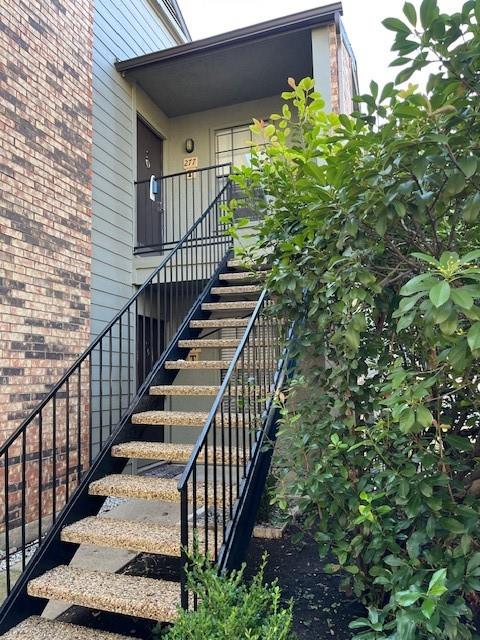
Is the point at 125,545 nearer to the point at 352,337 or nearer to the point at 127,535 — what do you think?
the point at 127,535

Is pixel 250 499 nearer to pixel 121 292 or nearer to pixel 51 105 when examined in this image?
pixel 121 292

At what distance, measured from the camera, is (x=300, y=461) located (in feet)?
7.82

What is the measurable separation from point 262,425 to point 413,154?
176 centimetres

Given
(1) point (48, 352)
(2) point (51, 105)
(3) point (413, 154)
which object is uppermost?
(2) point (51, 105)

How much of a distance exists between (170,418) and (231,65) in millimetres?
4938

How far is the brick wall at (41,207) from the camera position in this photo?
3977 millimetres

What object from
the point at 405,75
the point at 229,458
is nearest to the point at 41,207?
the point at 229,458

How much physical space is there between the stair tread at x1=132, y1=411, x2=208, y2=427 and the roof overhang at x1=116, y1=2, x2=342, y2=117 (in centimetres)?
455

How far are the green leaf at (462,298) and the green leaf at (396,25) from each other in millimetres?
951

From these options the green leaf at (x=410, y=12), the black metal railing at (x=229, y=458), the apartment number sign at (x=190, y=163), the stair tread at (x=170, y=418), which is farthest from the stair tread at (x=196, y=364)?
the apartment number sign at (x=190, y=163)

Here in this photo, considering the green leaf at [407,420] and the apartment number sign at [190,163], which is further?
the apartment number sign at [190,163]

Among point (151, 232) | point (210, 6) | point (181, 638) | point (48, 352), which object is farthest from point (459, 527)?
point (210, 6)

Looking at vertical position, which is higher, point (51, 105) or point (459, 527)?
point (51, 105)

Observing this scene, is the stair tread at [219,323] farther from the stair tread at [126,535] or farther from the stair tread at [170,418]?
the stair tread at [126,535]
